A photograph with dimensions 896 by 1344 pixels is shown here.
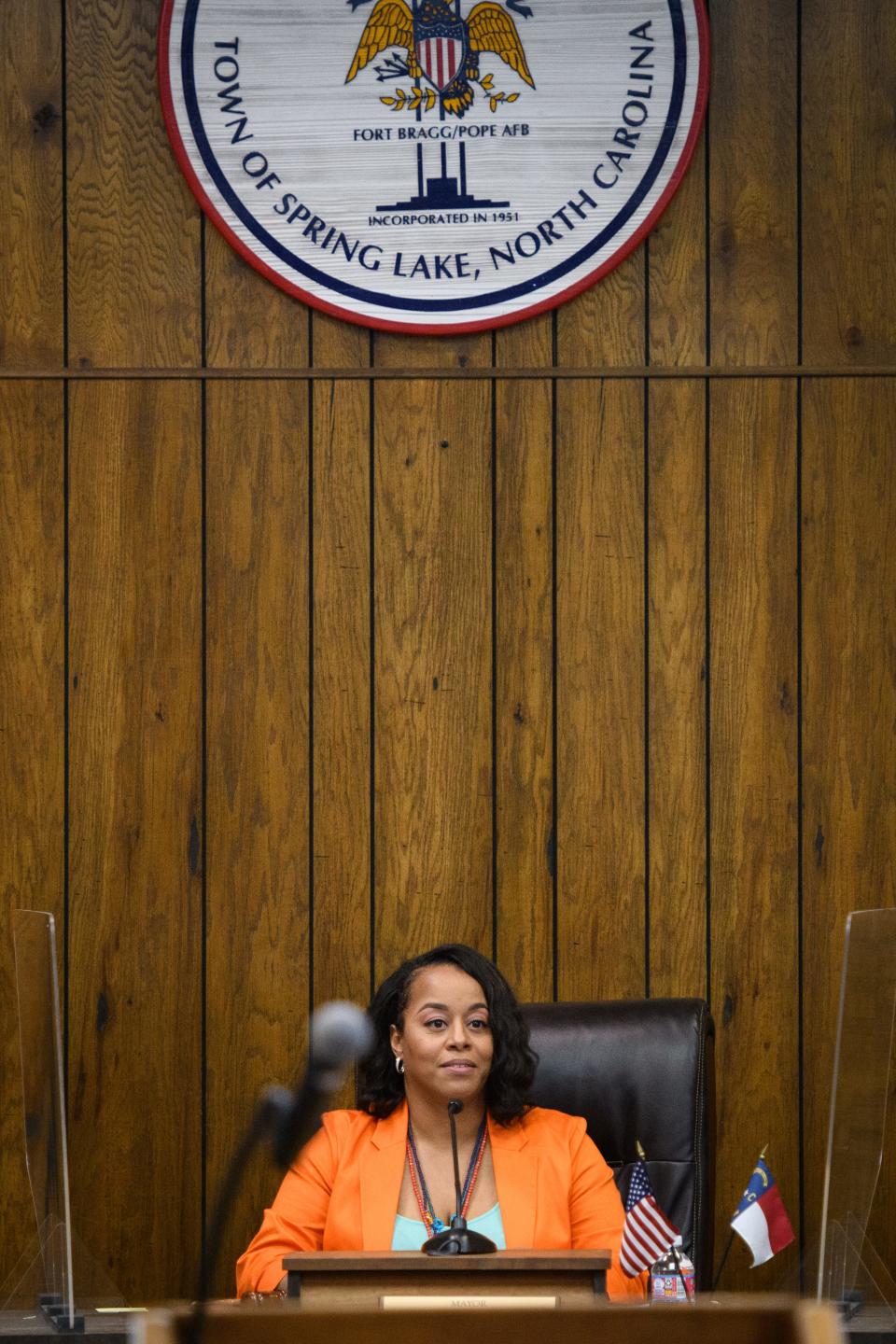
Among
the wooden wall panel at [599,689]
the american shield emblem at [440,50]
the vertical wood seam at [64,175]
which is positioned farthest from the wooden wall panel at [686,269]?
the vertical wood seam at [64,175]

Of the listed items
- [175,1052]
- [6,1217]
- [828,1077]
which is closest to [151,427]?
[175,1052]

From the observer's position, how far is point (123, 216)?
3023 mm

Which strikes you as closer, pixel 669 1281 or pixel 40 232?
pixel 669 1281

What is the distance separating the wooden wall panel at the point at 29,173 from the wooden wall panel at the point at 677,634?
1.15 meters

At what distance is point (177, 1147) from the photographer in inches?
Answer: 117

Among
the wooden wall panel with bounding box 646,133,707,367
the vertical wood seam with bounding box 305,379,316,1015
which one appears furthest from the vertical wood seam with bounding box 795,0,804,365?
the vertical wood seam with bounding box 305,379,316,1015

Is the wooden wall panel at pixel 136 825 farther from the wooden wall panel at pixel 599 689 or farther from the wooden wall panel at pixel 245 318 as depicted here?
the wooden wall panel at pixel 599 689

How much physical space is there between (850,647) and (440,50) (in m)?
1.35

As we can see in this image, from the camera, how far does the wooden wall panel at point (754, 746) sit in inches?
118

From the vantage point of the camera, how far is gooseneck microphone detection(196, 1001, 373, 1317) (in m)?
1.04

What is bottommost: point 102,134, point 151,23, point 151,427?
point 151,427

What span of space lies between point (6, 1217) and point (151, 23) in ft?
7.34

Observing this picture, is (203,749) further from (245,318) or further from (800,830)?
(800,830)

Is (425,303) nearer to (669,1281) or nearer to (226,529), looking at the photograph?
(226,529)
